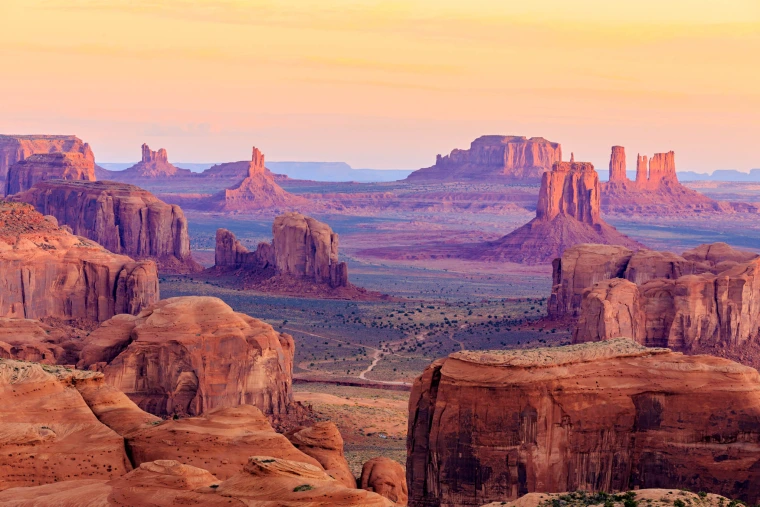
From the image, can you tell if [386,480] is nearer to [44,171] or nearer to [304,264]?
[304,264]

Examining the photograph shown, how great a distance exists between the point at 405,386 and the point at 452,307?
44757mm

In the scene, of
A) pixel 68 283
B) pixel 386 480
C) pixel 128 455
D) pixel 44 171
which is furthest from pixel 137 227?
pixel 386 480

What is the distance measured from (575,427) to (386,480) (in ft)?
21.0

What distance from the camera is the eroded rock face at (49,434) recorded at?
36.1 metres

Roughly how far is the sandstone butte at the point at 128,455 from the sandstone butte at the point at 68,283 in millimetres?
43612

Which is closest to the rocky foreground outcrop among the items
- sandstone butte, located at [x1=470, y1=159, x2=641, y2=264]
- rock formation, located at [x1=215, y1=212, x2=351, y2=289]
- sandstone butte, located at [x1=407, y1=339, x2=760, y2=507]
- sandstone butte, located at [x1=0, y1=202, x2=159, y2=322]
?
rock formation, located at [x1=215, y1=212, x2=351, y2=289]

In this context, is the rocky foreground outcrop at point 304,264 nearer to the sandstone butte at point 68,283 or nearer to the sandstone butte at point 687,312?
the sandstone butte at point 68,283

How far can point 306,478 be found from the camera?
33375 millimetres

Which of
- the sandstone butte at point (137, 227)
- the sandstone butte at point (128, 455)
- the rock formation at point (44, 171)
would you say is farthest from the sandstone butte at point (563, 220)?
the sandstone butte at point (128, 455)

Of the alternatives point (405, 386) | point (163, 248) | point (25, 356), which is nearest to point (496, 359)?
point (25, 356)

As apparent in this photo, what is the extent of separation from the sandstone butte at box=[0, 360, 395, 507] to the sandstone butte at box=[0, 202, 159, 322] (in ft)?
143

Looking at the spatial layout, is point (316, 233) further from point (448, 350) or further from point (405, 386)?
point (405, 386)

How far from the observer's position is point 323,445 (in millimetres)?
40406

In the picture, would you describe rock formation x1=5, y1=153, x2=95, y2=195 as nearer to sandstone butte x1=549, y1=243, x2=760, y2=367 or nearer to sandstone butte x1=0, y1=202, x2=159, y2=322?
sandstone butte x1=0, y1=202, x2=159, y2=322
